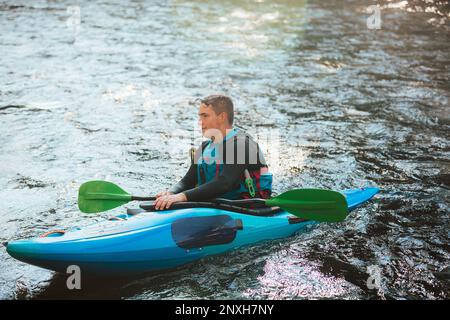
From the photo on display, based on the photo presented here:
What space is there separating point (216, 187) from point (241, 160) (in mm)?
238

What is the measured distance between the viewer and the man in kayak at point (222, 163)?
3713 mm

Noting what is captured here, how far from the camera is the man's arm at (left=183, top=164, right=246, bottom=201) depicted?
3709 millimetres

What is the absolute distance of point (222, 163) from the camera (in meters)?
3.77

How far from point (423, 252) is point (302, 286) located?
943 mm

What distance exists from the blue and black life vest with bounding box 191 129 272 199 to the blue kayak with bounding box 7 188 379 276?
0.68 feet

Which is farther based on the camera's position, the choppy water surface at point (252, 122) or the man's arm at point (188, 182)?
the man's arm at point (188, 182)

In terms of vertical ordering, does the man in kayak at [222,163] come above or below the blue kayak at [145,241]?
above

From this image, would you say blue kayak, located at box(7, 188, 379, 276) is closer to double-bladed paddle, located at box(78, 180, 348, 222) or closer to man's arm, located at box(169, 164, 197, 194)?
double-bladed paddle, located at box(78, 180, 348, 222)

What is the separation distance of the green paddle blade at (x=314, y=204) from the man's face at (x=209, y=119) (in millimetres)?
586

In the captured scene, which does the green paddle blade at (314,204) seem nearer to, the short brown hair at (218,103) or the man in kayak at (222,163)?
the man in kayak at (222,163)

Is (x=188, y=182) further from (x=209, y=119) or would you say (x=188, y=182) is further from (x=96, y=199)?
(x=96, y=199)

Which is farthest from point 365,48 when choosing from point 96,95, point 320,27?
point 96,95

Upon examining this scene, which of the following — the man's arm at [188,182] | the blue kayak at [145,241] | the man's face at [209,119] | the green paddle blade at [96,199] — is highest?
the man's face at [209,119]

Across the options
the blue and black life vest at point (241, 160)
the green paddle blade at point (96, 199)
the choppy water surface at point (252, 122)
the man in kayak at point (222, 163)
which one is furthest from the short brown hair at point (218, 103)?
the choppy water surface at point (252, 122)
